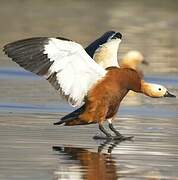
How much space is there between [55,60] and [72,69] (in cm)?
24

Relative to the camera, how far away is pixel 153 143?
13.7 m

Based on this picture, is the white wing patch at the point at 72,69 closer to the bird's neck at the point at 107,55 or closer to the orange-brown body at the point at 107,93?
the orange-brown body at the point at 107,93

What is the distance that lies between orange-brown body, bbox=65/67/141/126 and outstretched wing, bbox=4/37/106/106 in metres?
0.26

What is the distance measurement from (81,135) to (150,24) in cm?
2170

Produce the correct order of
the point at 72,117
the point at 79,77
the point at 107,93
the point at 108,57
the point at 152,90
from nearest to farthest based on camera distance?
1. the point at 79,77
2. the point at 72,117
3. the point at 107,93
4. the point at 152,90
5. the point at 108,57

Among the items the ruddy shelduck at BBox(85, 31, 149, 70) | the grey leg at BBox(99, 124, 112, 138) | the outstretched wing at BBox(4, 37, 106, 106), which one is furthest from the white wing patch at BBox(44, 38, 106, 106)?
the ruddy shelduck at BBox(85, 31, 149, 70)

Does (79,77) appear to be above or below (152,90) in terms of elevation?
above

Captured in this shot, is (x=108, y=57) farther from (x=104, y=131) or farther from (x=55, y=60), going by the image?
(x=55, y=60)

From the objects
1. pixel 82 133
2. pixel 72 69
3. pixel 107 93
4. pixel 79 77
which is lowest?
pixel 82 133

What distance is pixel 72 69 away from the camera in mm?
14000

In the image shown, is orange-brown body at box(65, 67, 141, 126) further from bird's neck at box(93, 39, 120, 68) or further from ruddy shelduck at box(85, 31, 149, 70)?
bird's neck at box(93, 39, 120, 68)

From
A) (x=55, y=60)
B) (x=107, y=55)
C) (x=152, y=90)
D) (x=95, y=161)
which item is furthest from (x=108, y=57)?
(x=95, y=161)

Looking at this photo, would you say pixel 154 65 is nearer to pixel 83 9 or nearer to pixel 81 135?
pixel 81 135

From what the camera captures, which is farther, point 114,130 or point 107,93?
point 114,130
